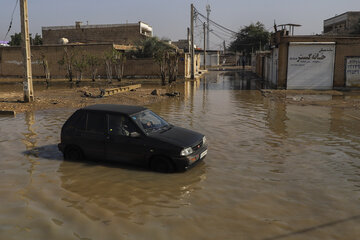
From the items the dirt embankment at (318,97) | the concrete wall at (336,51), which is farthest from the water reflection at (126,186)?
the concrete wall at (336,51)

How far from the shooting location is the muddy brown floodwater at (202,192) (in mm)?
5234

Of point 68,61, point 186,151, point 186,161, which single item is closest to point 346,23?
point 68,61

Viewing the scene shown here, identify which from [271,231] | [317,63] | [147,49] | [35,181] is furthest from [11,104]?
[147,49]

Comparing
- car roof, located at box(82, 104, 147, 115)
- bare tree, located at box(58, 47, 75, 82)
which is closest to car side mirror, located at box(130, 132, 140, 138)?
car roof, located at box(82, 104, 147, 115)

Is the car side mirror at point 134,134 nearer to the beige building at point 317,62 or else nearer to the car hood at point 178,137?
the car hood at point 178,137

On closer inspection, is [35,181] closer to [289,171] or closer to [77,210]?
[77,210]

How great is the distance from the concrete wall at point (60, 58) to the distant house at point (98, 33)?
47.5 ft

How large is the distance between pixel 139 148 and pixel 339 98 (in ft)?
60.7

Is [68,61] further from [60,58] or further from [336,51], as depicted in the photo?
[336,51]

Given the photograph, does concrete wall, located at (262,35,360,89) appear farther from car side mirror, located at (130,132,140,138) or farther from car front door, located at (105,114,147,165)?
car side mirror, located at (130,132,140,138)

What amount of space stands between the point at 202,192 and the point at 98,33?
54.1m

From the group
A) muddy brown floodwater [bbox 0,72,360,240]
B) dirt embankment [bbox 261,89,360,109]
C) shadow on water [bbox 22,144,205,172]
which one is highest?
dirt embankment [bbox 261,89,360,109]

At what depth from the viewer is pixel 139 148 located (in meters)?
7.77

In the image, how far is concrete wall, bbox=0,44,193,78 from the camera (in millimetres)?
39781
